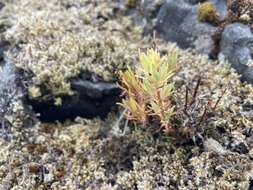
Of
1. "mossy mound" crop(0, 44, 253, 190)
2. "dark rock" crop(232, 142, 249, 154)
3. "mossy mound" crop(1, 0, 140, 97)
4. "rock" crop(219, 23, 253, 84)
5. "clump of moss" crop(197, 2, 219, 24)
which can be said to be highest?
"clump of moss" crop(197, 2, 219, 24)

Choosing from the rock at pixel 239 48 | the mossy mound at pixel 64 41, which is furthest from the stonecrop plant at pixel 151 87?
the rock at pixel 239 48

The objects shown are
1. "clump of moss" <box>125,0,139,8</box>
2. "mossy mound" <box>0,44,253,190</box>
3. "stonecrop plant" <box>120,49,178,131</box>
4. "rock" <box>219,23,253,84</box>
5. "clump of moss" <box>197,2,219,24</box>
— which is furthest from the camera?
"clump of moss" <box>125,0,139,8</box>

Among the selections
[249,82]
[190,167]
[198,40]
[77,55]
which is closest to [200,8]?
[198,40]

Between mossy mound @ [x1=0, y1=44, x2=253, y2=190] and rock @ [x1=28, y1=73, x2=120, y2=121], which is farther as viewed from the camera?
rock @ [x1=28, y1=73, x2=120, y2=121]

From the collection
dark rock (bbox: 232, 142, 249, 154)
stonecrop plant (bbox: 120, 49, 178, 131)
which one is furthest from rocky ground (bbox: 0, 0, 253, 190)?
stonecrop plant (bbox: 120, 49, 178, 131)

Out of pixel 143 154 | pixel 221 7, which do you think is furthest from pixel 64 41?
pixel 221 7

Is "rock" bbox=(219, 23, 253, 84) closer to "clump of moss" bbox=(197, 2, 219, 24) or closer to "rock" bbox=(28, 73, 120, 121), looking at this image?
"clump of moss" bbox=(197, 2, 219, 24)

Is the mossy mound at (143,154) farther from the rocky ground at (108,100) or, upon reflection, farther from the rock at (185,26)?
the rock at (185,26)
